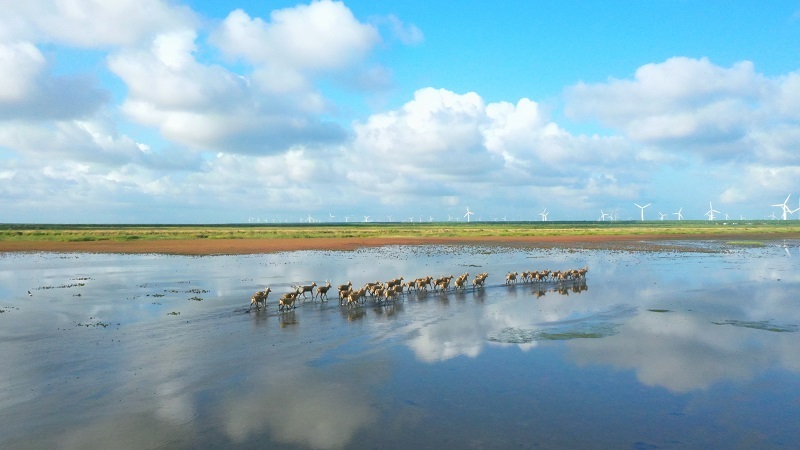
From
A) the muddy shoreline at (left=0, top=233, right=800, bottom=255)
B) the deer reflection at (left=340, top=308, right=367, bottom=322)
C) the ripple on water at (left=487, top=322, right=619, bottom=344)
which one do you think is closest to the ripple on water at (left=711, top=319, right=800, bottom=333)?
the ripple on water at (left=487, top=322, right=619, bottom=344)

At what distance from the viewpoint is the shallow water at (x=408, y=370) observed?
347 inches

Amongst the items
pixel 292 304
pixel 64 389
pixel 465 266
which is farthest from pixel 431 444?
pixel 465 266

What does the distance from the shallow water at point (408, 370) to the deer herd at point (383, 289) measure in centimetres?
71

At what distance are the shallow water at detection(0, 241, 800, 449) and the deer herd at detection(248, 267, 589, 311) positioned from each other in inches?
27.8

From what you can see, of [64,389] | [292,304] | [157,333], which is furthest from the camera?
[292,304]

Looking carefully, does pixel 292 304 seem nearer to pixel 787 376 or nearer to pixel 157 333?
pixel 157 333

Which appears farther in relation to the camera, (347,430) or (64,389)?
(64,389)

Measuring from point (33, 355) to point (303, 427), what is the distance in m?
9.77

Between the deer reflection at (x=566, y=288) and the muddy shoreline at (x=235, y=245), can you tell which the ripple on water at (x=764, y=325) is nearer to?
the deer reflection at (x=566, y=288)

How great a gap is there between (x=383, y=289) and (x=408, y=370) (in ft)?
35.0

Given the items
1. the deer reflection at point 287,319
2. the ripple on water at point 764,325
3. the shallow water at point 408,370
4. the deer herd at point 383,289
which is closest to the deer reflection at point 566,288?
the shallow water at point 408,370

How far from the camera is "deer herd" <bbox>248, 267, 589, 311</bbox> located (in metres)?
20.6

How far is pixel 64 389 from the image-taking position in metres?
10.9

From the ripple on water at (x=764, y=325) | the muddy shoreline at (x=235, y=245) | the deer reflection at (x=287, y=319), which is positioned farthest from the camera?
the muddy shoreline at (x=235, y=245)
